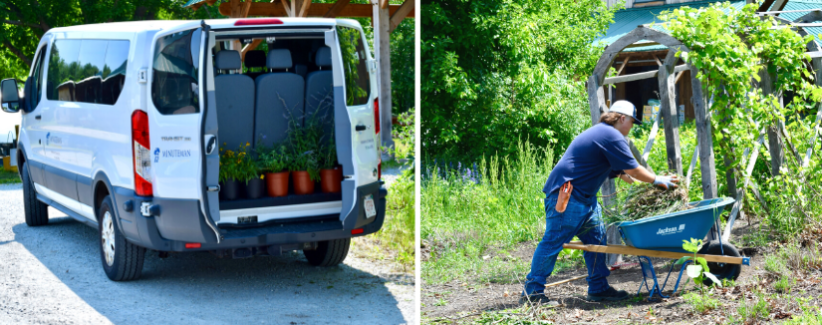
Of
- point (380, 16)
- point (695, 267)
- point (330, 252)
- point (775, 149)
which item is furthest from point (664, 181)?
point (380, 16)

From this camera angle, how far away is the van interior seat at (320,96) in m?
5.91

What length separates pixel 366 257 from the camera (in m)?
6.92

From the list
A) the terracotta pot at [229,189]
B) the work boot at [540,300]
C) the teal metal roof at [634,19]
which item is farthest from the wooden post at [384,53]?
the work boot at [540,300]

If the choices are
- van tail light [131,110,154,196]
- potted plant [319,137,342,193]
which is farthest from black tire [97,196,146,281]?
potted plant [319,137,342,193]

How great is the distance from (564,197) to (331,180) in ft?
5.67

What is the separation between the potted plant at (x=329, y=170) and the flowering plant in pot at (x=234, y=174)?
51cm

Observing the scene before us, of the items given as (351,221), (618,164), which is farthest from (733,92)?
(351,221)

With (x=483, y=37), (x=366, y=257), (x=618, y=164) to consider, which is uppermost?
(x=483, y=37)

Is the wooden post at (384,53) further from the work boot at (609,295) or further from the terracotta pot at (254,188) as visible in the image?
the work boot at (609,295)

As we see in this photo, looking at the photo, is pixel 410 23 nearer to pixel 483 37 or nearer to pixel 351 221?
pixel 483 37

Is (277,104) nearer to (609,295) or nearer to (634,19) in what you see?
(609,295)

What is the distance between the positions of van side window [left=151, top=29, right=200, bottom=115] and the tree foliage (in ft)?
13.8

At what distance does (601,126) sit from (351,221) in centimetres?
181

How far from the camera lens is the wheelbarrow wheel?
545 centimetres
